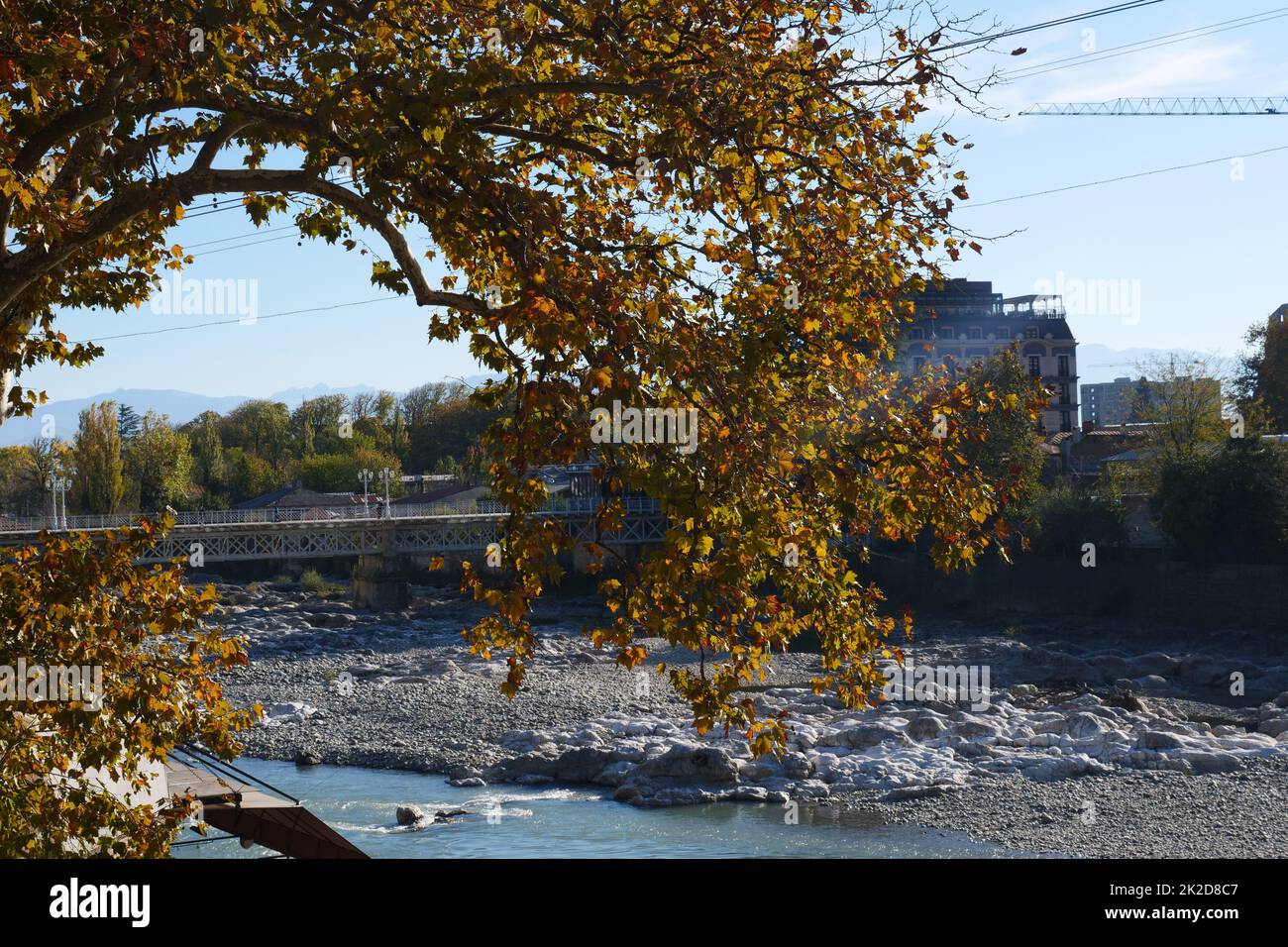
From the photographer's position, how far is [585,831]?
18.5 meters

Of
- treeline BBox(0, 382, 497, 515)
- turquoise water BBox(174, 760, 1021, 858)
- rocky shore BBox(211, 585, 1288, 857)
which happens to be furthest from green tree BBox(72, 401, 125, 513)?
turquoise water BBox(174, 760, 1021, 858)

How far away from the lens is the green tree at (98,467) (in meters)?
64.1

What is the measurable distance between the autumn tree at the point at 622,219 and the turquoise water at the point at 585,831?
10.9 meters

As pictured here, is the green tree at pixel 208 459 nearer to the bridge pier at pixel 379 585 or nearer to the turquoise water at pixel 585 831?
the bridge pier at pixel 379 585

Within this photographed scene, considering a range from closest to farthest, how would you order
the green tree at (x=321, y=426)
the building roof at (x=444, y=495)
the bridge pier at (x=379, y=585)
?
the bridge pier at (x=379, y=585), the building roof at (x=444, y=495), the green tree at (x=321, y=426)

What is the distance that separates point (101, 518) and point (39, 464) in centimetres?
2119

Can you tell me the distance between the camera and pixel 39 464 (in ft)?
222

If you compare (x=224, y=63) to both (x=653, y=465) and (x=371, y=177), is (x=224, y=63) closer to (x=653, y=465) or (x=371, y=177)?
(x=371, y=177)

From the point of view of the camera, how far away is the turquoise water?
1730cm

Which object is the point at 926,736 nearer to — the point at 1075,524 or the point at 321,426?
the point at 1075,524

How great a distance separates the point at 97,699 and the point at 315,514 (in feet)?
186

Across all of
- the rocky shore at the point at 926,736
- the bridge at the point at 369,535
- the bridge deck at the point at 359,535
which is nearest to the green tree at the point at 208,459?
the bridge at the point at 369,535
